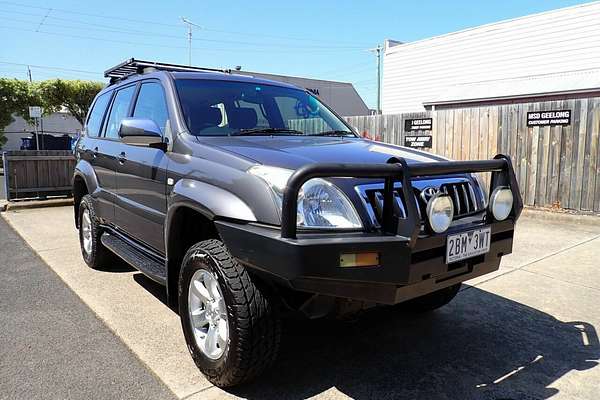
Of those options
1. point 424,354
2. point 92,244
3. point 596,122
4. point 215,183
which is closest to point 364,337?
point 424,354

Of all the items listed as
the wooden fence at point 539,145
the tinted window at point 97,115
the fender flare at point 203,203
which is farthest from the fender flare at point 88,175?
the wooden fence at point 539,145

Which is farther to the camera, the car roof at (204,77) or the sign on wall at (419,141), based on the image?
the sign on wall at (419,141)

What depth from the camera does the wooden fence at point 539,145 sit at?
299 inches

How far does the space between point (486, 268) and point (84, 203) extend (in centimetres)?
427

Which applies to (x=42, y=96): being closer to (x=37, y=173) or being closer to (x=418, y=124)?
(x=37, y=173)

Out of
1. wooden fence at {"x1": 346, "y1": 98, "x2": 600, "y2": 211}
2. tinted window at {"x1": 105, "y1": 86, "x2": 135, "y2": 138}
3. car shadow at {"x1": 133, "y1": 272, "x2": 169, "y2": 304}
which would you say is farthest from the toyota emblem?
wooden fence at {"x1": 346, "y1": 98, "x2": 600, "y2": 211}

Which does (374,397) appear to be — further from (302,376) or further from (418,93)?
(418,93)

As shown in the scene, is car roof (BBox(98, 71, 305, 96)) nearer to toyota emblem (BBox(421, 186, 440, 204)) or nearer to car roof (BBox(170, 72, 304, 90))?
car roof (BBox(170, 72, 304, 90))

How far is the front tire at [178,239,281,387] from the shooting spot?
8.26 feet

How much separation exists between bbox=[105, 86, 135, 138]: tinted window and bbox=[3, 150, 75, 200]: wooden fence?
20.9 ft

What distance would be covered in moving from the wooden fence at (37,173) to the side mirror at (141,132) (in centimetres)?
798

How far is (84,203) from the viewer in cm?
530

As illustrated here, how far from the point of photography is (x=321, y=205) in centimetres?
239

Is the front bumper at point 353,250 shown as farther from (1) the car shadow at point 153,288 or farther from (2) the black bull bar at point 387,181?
(1) the car shadow at point 153,288
